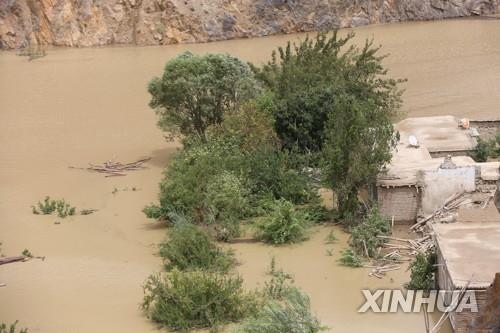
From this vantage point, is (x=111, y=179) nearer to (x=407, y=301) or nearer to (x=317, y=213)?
(x=317, y=213)

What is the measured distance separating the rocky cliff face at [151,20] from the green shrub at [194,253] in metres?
23.4

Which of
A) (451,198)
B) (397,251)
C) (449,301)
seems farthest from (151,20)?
(449,301)

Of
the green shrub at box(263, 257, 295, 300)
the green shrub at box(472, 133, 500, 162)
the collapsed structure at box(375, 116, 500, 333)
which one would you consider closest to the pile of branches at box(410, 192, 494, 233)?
the collapsed structure at box(375, 116, 500, 333)

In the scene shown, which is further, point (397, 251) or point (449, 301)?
point (397, 251)

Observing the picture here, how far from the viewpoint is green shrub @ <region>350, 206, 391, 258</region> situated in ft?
33.4

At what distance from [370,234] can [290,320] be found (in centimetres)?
346

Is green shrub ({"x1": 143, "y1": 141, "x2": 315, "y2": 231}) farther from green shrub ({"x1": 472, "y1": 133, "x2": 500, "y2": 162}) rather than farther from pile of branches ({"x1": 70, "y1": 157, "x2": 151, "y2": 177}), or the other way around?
green shrub ({"x1": 472, "y1": 133, "x2": 500, "y2": 162})

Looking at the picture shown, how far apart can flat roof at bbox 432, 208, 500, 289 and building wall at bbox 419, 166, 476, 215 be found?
1.22 metres

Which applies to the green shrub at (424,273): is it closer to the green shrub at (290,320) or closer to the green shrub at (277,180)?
the green shrub at (290,320)

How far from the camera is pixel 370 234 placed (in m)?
10.3

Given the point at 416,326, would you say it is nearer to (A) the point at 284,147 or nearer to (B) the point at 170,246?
(B) the point at 170,246

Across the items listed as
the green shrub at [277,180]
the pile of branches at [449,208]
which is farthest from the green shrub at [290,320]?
the green shrub at [277,180]

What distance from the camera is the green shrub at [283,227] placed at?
10797 mm

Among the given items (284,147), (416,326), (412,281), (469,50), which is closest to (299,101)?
(284,147)
